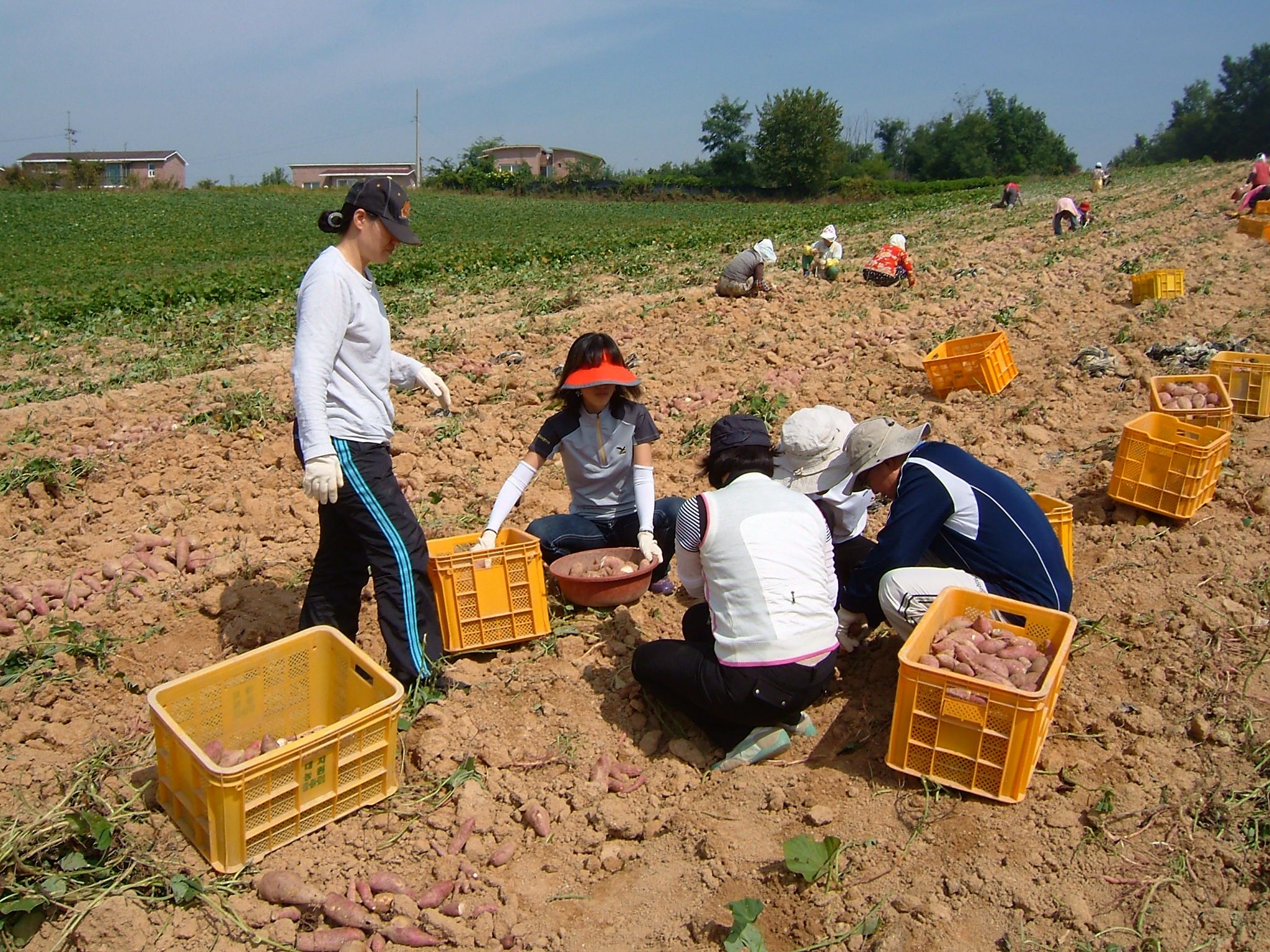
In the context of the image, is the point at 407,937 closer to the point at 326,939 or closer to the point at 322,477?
the point at 326,939

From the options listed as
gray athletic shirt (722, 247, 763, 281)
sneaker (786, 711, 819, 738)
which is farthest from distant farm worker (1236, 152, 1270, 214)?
sneaker (786, 711, 819, 738)

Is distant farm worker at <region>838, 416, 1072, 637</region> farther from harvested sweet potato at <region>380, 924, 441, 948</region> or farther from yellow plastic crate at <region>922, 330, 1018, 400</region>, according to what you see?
yellow plastic crate at <region>922, 330, 1018, 400</region>

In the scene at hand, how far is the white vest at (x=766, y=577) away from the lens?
293 centimetres

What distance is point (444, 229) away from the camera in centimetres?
2784

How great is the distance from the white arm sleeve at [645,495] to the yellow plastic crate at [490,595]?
485 millimetres

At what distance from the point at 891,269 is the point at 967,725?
8.49m

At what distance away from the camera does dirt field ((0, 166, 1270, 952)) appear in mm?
2479

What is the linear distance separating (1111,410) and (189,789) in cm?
583

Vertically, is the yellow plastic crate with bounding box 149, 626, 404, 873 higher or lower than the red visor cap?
lower

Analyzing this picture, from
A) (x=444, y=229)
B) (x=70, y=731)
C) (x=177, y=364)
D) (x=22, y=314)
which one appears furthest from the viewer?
(x=444, y=229)

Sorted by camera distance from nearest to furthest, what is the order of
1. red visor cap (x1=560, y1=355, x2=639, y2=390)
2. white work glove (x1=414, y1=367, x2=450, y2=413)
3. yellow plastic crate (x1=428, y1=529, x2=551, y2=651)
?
white work glove (x1=414, y1=367, x2=450, y2=413) < yellow plastic crate (x1=428, y1=529, x2=551, y2=651) < red visor cap (x1=560, y1=355, x2=639, y2=390)

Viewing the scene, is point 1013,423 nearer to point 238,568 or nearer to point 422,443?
point 422,443

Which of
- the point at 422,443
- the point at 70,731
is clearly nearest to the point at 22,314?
the point at 422,443

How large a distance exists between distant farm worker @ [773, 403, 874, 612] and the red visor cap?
28.1 inches
